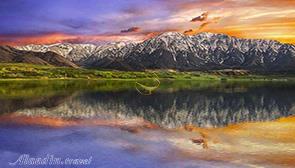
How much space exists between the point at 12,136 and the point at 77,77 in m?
146

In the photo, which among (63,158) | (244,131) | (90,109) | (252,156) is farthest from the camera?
(90,109)

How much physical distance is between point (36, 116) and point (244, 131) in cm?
1994

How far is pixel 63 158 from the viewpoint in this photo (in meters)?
24.5

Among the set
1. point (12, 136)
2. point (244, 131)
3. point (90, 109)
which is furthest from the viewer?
point (90, 109)

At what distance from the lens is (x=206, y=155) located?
85.1 ft

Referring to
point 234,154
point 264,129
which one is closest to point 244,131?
point 264,129

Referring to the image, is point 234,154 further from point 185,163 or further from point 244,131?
point 244,131

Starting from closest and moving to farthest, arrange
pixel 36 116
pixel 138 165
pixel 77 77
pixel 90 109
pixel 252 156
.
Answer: pixel 138 165, pixel 252 156, pixel 36 116, pixel 90 109, pixel 77 77

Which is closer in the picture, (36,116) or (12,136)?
(12,136)

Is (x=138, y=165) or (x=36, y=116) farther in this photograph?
(x=36, y=116)

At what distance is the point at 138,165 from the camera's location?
23031 mm

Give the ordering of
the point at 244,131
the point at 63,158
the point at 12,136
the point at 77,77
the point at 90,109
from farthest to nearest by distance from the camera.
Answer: the point at 77,77, the point at 90,109, the point at 244,131, the point at 12,136, the point at 63,158

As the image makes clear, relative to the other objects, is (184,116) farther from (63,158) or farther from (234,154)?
(63,158)

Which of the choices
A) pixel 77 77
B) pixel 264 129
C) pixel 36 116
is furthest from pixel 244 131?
pixel 77 77
